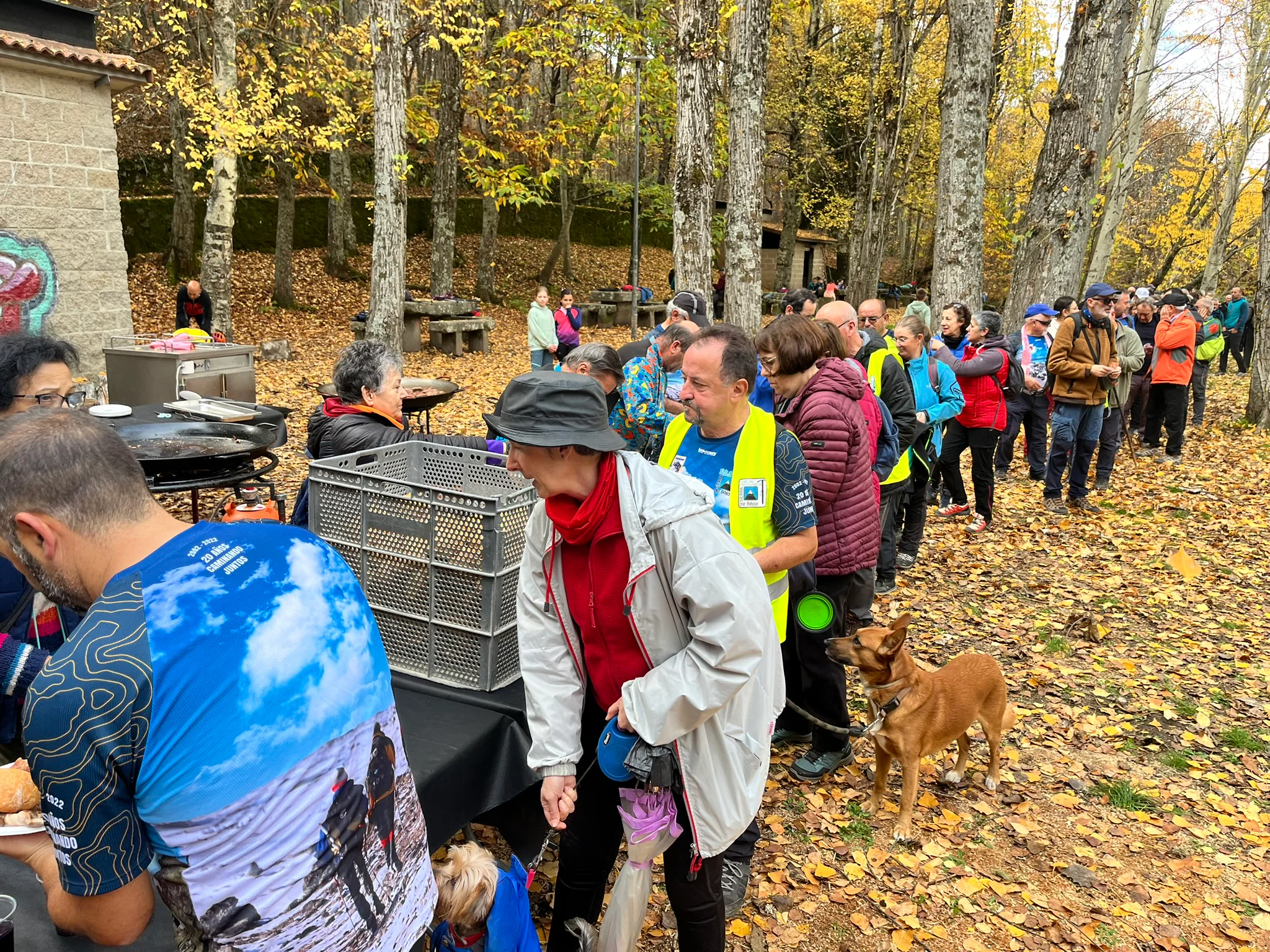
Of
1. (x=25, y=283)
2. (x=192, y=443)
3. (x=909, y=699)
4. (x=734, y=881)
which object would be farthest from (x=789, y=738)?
(x=25, y=283)

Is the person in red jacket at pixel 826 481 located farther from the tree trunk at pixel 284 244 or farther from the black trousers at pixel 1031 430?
the tree trunk at pixel 284 244

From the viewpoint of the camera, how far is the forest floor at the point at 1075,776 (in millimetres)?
3408

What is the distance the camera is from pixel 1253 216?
3534cm

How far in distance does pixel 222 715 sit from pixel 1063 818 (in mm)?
4110

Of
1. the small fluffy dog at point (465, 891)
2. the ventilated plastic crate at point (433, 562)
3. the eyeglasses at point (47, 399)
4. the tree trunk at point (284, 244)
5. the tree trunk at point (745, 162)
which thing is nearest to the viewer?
the small fluffy dog at point (465, 891)

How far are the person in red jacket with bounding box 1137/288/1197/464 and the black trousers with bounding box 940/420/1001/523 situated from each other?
4184 mm

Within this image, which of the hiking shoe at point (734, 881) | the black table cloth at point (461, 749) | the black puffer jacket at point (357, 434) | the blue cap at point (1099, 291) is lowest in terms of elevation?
the hiking shoe at point (734, 881)

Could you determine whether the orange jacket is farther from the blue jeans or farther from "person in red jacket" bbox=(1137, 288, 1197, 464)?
the blue jeans

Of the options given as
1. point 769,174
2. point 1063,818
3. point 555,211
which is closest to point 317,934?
point 1063,818

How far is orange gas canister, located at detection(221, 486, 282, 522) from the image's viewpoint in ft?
12.1

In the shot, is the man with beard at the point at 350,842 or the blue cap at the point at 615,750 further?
the blue cap at the point at 615,750

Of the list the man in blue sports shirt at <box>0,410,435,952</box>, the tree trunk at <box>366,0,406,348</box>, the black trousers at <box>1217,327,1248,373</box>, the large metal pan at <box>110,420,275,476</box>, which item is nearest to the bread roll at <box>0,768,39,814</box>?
the man in blue sports shirt at <box>0,410,435,952</box>

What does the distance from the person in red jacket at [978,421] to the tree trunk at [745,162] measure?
10.2ft

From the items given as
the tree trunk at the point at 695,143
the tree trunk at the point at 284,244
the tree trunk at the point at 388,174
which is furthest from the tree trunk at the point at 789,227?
the tree trunk at the point at 695,143
